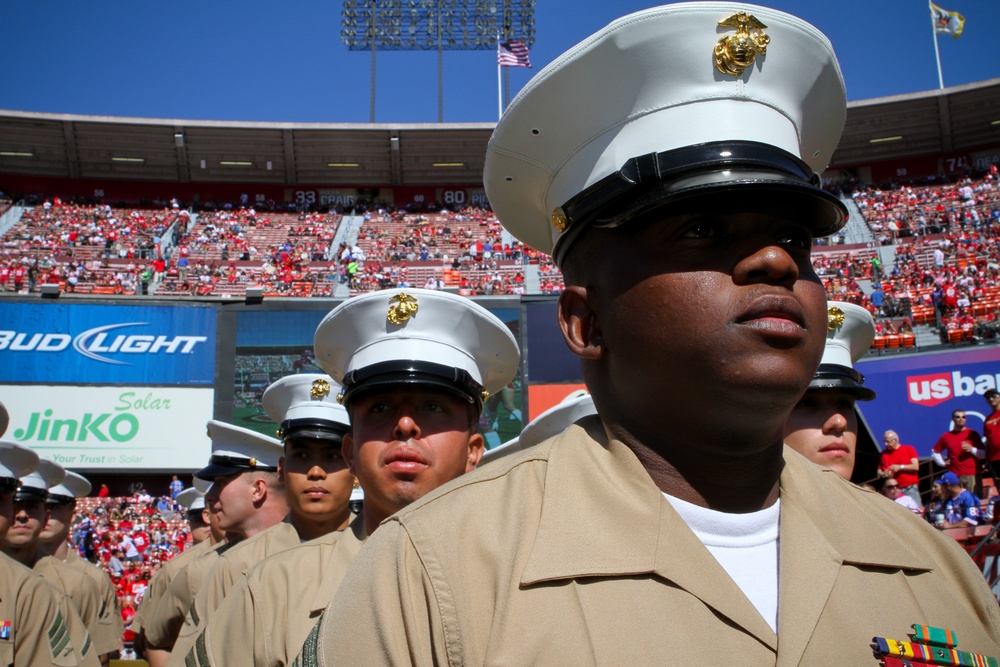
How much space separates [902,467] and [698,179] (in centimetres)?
722

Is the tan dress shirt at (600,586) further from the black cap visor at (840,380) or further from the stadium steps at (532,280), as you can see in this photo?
the stadium steps at (532,280)

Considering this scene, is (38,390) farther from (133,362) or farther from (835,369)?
(835,369)

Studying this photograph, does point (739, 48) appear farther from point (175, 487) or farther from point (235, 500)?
point (175, 487)

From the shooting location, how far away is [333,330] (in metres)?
3.29

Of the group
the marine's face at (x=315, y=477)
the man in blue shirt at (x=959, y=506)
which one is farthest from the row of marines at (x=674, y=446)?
the man in blue shirt at (x=959, y=506)

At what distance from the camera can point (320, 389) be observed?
4.45m

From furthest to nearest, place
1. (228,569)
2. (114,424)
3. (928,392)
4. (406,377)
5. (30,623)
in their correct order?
1. (114,424)
2. (928,392)
3. (228,569)
4. (30,623)
5. (406,377)

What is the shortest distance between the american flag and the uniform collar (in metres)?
29.0

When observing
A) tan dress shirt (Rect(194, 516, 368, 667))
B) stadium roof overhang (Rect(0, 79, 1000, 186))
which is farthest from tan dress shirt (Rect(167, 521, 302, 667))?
stadium roof overhang (Rect(0, 79, 1000, 186))

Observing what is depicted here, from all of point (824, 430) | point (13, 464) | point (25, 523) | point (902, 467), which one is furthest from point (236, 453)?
point (902, 467)

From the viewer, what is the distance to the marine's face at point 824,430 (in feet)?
10.8

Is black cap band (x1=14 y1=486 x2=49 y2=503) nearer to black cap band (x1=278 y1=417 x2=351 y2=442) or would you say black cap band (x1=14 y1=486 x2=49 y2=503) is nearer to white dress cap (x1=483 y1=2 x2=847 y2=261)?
black cap band (x1=278 y1=417 x2=351 y2=442)

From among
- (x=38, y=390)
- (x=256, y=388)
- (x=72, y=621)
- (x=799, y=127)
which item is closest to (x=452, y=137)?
(x=256, y=388)

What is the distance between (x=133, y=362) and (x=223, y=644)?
919 inches
